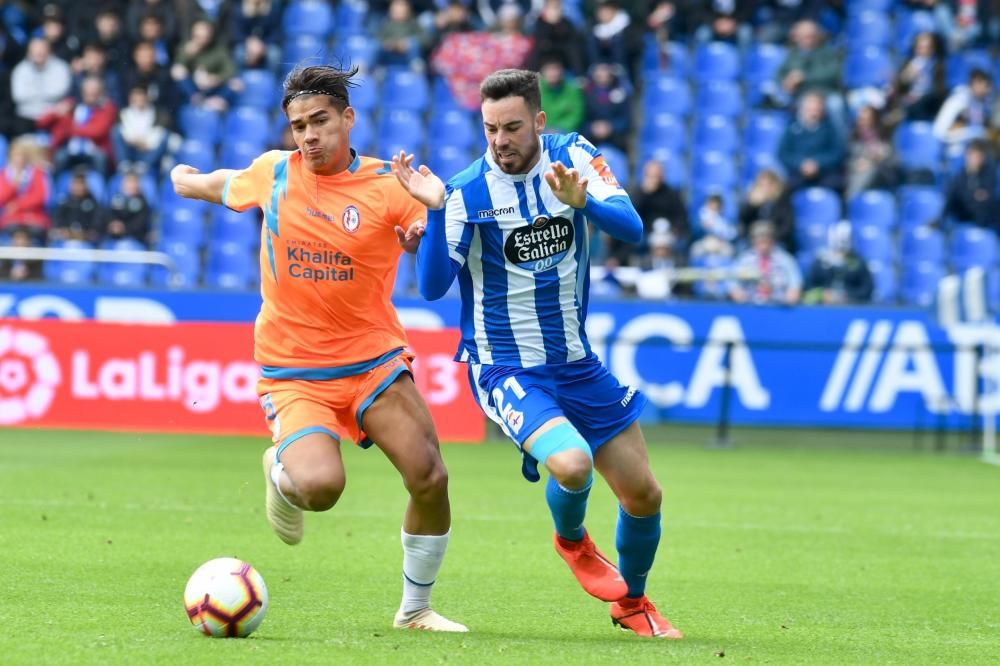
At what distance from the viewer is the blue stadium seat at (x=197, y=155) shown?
65.6 feet

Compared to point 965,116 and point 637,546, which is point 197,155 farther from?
point 637,546

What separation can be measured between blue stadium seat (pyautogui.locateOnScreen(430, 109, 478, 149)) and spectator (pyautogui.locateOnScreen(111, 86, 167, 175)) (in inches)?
137

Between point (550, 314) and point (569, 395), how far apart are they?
36 centimetres

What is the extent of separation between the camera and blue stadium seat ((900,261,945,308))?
1881 centimetres

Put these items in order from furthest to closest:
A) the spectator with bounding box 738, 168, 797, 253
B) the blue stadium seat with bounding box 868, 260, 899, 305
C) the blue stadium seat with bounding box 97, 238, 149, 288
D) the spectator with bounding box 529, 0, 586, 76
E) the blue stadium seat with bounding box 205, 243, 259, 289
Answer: the spectator with bounding box 529, 0, 586, 76
the blue stadium seat with bounding box 205, 243, 259, 289
the blue stadium seat with bounding box 97, 238, 149, 288
the blue stadium seat with bounding box 868, 260, 899, 305
the spectator with bounding box 738, 168, 797, 253

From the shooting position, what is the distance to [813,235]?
1903 centimetres

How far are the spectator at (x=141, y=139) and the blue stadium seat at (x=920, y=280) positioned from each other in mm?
9325

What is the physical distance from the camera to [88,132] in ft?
65.4

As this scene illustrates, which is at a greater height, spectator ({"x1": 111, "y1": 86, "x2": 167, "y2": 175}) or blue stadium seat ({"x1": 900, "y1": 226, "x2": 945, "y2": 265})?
spectator ({"x1": 111, "y1": 86, "x2": 167, "y2": 175})

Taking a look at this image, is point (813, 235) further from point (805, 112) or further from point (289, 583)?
point (289, 583)

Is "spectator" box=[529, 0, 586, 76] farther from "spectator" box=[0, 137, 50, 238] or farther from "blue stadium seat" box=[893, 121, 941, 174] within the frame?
"spectator" box=[0, 137, 50, 238]

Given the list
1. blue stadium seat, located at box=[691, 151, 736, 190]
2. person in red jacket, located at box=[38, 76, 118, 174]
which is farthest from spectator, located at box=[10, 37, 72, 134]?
blue stadium seat, located at box=[691, 151, 736, 190]

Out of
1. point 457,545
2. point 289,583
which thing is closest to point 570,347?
point 289,583

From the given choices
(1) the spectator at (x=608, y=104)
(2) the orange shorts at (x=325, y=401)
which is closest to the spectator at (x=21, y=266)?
(1) the spectator at (x=608, y=104)
